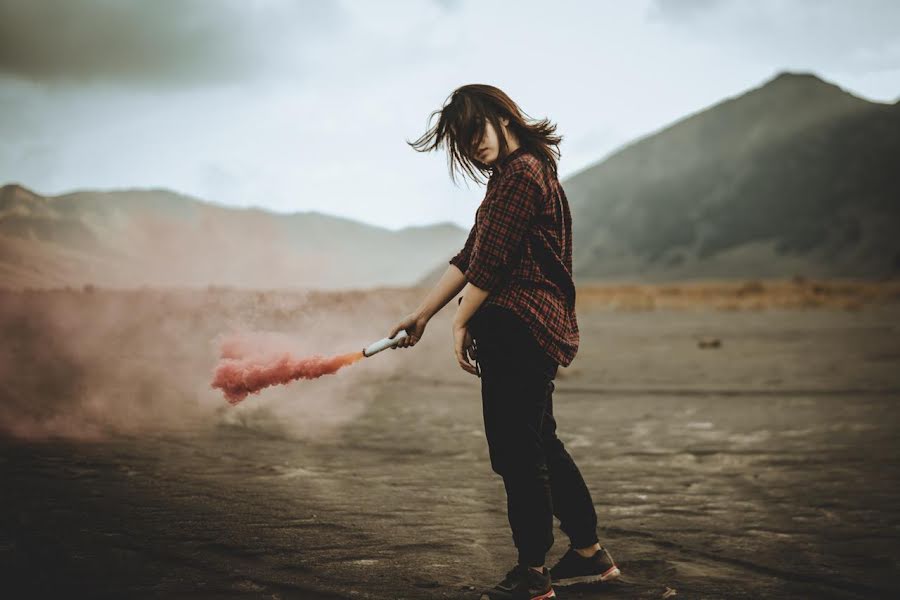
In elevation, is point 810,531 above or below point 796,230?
below

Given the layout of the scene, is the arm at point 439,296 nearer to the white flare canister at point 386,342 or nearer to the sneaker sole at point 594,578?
the white flare canister at point 386,342

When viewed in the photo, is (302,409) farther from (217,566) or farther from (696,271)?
(696,271)

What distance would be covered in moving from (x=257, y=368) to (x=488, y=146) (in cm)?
175

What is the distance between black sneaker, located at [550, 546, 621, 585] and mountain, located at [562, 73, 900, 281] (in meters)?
90.0

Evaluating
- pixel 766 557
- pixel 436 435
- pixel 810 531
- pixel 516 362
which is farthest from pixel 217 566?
pixel 436 435

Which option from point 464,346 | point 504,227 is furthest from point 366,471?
point 504,227

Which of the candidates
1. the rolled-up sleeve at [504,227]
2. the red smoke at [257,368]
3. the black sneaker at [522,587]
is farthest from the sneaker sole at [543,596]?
the red smoke at [257,368]

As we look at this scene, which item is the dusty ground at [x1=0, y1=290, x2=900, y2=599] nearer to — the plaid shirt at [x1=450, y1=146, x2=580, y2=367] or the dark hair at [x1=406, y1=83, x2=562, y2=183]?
the plaid shirt at [x1=450, y1=146, x2=580, y2=367]

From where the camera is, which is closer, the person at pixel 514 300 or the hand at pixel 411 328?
the person at pixel 514 300

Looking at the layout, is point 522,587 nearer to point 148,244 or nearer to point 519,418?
point 519,418

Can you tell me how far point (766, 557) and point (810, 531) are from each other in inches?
20.0

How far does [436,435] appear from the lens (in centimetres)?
640

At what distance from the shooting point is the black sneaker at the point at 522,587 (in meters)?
2.73

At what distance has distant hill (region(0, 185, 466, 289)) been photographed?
7.98 metres
